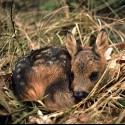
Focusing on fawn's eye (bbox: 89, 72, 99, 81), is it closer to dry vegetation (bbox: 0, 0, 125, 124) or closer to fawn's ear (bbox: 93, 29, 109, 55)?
dry vegetation (bbox: 0, 0, 125, 124)

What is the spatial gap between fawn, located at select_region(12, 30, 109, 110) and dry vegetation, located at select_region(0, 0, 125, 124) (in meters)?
0.13

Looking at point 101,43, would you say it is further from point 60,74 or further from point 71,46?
point 60,74

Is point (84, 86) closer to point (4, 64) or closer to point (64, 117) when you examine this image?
point (64, 117)

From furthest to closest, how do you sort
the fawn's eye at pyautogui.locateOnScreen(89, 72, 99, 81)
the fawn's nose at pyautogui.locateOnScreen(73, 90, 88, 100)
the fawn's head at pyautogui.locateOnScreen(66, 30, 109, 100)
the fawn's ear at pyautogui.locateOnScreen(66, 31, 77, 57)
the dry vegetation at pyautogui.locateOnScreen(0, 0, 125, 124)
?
the fawn's ear at pyautogui.locateOnScreen(66, 31, 77, 57) < the fawn's eye at pyautogui.locateOnScreen(89, 72, 99, 81) < the fawn's head at pyautogui.locateOnScreen(66, 30, 109, 100) < the fawn's nose at pyautogui.locateOnScreen(73, 90, 88, 100) < the dry vegetation at pyautogui.locateOnScreen(0, 0, 125, 124)

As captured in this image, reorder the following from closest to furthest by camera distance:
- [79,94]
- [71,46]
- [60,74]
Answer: [79,94], [60,74], [71,46]

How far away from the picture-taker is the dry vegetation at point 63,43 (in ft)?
17.0

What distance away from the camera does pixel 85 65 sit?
5.75 m

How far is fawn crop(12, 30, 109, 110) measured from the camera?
5621 millimetres

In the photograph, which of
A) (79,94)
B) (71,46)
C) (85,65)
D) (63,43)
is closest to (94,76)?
(85,65)

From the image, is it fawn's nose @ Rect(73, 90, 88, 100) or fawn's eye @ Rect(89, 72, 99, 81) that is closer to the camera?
fawn's nose @ Rect(73, 90, 88, 100)

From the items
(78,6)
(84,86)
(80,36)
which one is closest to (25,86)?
(84,86)

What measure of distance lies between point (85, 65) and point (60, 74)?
1.26 ft

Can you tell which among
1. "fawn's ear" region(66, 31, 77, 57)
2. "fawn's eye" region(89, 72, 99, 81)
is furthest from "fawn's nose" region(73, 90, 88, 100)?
"fawn's ear" region(66, 31, 77, 57)

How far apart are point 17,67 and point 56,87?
0.77 m
